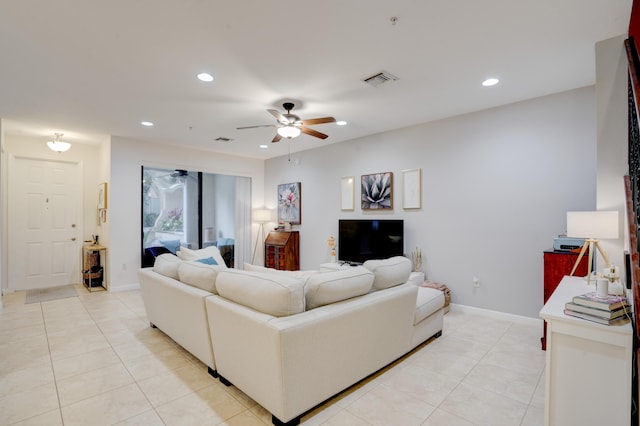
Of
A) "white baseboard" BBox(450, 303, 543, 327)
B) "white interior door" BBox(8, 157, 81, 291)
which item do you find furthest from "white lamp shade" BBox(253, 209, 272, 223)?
"white baseboard" BBox(450, 303, 543, 327)

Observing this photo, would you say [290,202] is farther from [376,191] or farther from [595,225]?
[595,225]

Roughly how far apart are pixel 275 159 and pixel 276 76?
4185 millimetres

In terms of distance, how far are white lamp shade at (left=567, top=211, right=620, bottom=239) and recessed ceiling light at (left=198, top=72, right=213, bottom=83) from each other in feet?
11.2

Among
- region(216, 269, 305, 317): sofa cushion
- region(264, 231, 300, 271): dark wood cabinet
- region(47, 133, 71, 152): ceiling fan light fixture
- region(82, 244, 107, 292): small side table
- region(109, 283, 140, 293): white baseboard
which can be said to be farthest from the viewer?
region(264, 231, 300, 271): dark wood cabinet

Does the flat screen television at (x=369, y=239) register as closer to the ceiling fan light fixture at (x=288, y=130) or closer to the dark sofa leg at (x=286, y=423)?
the ceiling fan light fixture at (x=288, y=130)

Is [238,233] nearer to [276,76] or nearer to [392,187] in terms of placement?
[392,187]

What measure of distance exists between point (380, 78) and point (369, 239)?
2.67 m

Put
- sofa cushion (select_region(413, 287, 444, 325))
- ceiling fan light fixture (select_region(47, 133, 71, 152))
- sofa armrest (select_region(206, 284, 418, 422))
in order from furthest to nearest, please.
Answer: ceiling fan light fixture (select_region(47, 133, 71, 152)), sofa cushion (select_region(413, 287, 444, 325)), sofa armrest (select_region(206, 284, 418, 422))

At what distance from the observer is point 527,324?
360 centimetres

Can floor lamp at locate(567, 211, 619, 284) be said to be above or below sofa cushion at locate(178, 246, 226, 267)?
above

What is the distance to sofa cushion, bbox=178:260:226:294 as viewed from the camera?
2463mm

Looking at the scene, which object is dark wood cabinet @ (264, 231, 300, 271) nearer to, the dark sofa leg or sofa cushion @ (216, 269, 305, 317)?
sofa cushion @ (216, 269, 305, 317)

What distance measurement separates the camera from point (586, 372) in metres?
1.48

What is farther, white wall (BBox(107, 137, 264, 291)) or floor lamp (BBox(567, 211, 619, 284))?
white wall (BBox(107, 137, 264, 291))
